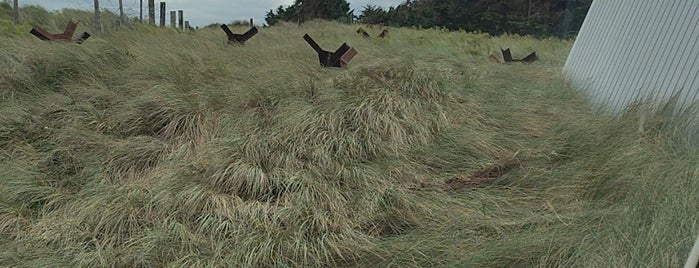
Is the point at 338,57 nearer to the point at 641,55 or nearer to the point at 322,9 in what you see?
the point at 641,55

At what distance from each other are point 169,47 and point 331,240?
15.0 feet

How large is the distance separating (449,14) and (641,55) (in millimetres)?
22842

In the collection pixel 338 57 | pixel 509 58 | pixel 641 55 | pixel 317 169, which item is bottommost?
pixel 317 169

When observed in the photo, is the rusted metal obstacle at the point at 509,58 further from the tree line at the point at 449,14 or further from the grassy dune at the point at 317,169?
the tree line at the point at 449,14

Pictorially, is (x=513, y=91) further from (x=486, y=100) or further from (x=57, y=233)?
(x=57, y=233)

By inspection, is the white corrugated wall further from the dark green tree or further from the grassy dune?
the dark green tree

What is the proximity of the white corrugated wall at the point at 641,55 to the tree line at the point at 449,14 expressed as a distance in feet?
48.1

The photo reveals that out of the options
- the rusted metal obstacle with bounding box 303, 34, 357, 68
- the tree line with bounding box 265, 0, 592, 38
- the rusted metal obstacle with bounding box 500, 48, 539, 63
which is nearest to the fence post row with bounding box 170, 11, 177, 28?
the tree line with bounding box 265, 0, 592, 38

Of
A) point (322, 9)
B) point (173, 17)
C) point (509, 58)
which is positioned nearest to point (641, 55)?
point (509, 58)

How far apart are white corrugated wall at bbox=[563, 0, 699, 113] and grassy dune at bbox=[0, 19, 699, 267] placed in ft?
0.90

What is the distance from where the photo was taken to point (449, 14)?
2586cm

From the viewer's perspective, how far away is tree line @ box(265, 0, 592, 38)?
2108 cm

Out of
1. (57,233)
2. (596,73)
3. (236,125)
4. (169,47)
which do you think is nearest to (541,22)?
(596,73)

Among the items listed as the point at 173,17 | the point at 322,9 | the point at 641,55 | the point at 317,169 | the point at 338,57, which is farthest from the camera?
the point at 322,9
